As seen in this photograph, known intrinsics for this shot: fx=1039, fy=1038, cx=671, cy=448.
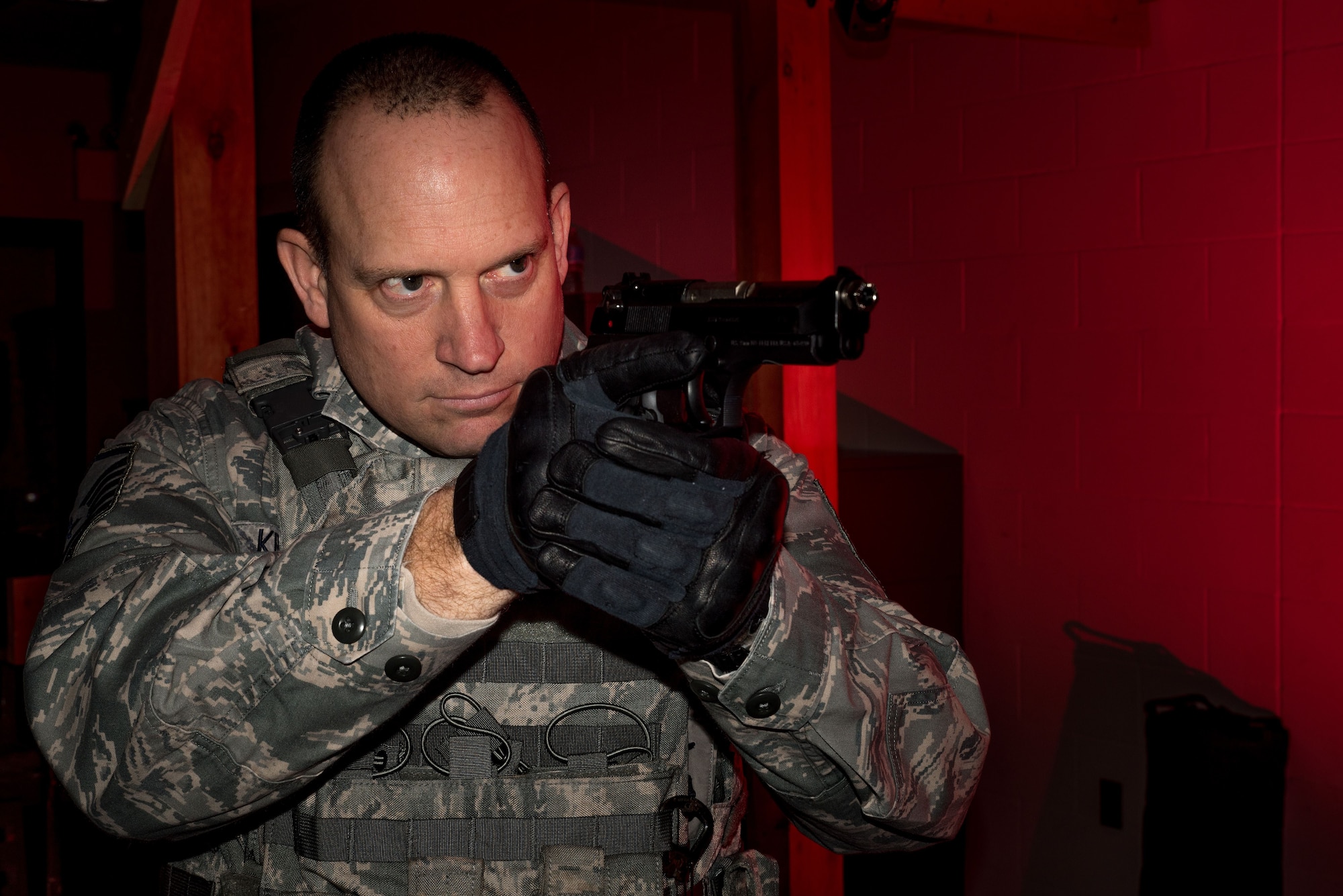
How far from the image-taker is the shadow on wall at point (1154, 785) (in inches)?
101

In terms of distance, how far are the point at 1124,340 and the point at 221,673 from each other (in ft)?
8.51

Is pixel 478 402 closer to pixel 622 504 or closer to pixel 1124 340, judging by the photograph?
pixel 622 504

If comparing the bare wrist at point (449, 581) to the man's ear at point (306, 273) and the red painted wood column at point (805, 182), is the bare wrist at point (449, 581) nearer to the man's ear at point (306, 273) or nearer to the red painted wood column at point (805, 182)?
the man's ear at point (306, 273)

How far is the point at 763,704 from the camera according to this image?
103cm

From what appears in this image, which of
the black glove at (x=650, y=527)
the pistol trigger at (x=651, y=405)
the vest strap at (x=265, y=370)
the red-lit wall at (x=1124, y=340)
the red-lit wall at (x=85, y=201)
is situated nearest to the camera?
the black glove at (x=650, y=527)

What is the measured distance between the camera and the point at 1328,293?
252 centimetres

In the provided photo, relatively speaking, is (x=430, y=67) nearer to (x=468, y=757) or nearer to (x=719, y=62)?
(x=468, y=757)

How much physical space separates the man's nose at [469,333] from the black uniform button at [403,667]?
1.23 ft

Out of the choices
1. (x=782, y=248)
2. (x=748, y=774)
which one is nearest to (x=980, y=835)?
(x=748, y=774)

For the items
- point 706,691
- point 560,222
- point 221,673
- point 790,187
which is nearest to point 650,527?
point 706,691

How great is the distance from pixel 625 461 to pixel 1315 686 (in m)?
2.46

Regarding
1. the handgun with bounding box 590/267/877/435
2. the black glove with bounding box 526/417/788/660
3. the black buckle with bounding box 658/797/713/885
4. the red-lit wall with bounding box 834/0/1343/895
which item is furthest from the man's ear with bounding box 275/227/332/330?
the red-lit wall with bounding box 834/0/1343/895

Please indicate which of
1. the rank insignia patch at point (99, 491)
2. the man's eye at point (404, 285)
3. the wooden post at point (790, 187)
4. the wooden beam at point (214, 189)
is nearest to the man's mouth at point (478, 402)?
the man's eye at point (404, 285)

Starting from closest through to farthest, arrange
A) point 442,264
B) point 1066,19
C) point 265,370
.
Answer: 1. point 442,264
2. point 265,370
3. point 1066,19
